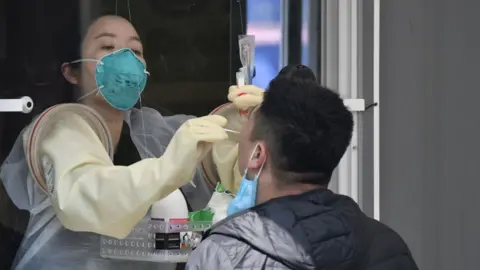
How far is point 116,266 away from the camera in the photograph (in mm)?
1838

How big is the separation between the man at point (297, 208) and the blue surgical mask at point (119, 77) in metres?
0.55

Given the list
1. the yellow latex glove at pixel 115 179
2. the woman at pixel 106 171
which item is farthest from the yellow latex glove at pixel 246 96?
the yellow latex glove at pixel 115 179

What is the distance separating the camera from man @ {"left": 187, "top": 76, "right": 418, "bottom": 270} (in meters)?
1.20

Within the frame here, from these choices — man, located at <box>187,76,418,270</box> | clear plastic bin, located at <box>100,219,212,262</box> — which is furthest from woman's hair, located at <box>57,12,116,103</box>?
man, located at <box>187,76,418,270</box>

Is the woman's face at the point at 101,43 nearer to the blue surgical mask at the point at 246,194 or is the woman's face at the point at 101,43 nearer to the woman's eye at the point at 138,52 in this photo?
the woman's eye at the point at 138,52

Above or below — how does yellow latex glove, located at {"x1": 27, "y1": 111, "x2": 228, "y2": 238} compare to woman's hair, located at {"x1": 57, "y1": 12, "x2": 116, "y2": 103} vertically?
below

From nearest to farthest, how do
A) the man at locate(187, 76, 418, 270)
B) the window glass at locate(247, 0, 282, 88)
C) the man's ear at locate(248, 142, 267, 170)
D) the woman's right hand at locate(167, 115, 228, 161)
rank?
the man at locate(187, 76, 418, 270) < the man's ear at locate(248, 142, 267, 170) < the woman's right hand at locate(167, 115, 228, 161) < the window glass at locate(247, 0, 282, 88)

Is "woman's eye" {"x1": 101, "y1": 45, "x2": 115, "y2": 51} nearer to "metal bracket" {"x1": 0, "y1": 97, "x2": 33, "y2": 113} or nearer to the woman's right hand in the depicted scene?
"metal bracket" {"x1": 0, "y1": 97, "x2": 33, "y2": 113}

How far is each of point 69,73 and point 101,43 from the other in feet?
0.41

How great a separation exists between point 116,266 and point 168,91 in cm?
55

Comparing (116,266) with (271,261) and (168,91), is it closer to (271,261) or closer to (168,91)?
(168,91)

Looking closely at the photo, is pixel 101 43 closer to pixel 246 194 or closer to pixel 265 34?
pixel 265 34

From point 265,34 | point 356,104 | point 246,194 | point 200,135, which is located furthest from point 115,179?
point 356,104

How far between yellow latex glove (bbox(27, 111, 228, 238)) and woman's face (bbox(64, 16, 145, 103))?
209mm
